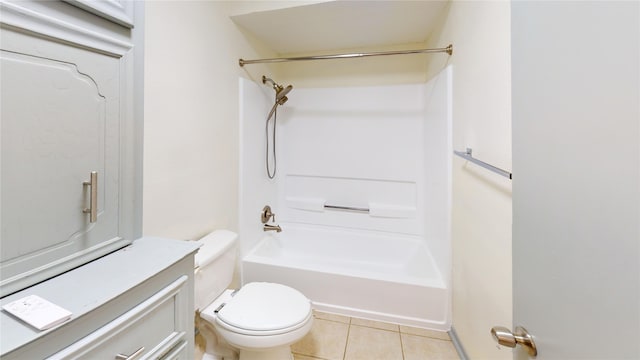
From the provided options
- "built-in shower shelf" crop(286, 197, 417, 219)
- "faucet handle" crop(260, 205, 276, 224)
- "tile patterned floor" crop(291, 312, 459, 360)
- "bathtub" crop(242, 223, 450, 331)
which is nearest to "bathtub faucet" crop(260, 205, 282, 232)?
"faucet handle" crop(260, 205, 276, 224)

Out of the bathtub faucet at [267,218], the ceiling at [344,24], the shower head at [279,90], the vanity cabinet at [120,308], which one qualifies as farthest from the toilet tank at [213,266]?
the ceiling at [344,24]

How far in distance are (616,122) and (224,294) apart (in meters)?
1.68

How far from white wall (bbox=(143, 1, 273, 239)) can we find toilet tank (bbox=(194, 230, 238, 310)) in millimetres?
148

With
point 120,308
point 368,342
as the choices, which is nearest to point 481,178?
point 368,342

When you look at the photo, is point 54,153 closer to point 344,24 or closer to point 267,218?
point 267,218

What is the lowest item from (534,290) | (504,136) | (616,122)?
(534,290)

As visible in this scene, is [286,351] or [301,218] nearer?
[286,351]

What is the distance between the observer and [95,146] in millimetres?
777

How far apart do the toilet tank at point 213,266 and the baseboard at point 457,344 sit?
1.45 m

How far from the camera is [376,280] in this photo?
1.80 meters

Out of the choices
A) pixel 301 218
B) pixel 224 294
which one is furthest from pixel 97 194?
pixel 301 218

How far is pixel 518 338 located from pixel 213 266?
4.27 ft

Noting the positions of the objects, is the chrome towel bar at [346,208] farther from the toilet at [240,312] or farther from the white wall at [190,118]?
the toilet at [240,312]

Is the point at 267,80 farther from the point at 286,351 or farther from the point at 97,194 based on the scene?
the point at 286,351
